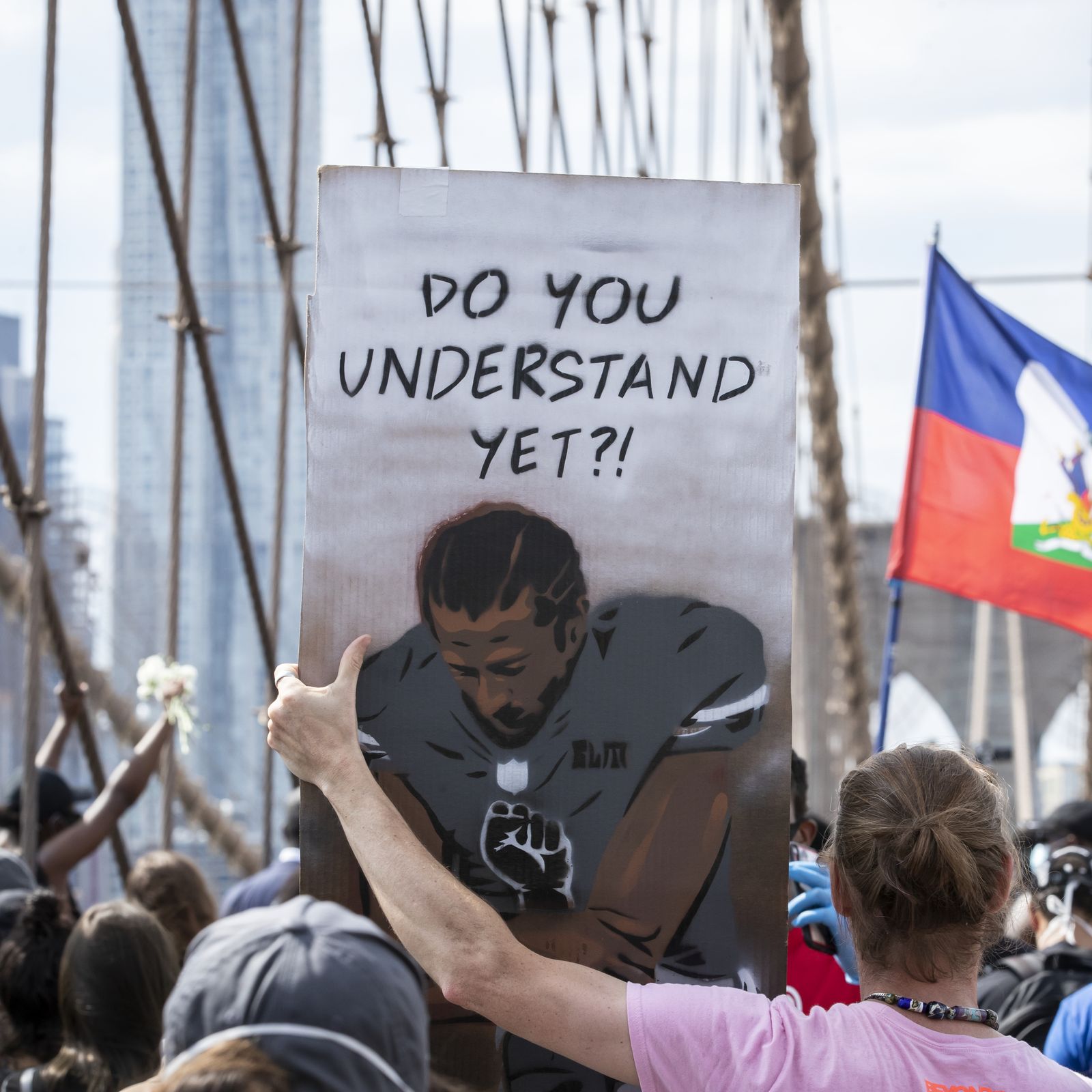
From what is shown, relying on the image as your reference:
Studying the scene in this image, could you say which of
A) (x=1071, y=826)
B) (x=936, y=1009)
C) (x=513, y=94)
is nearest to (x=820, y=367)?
(x=513, y=94)

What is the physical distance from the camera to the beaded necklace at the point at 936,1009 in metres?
1.35

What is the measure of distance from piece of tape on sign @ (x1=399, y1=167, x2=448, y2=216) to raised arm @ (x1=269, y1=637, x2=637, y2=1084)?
0.52 meters

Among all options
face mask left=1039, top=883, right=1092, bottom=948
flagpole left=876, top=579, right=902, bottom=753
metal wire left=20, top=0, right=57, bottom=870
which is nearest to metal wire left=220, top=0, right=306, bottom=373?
metal wire left=20, top=0, right=57, bottom=870

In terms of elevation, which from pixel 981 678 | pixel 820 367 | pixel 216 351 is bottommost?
pixel 981 678

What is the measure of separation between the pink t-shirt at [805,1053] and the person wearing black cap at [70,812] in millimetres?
2183

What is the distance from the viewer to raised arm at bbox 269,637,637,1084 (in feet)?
4.39

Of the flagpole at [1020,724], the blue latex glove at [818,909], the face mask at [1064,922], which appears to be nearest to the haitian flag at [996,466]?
the face mask at [1064,922]

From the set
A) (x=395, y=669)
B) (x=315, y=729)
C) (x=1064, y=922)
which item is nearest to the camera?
(x=315, y=729)

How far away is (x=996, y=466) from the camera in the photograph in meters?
4.50

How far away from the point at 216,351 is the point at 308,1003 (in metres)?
54.8

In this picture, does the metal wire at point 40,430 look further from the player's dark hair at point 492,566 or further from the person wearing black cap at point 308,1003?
the person wearing black cap at point 308,1003

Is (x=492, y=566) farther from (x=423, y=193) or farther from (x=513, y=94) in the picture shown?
(x=513, y=94)

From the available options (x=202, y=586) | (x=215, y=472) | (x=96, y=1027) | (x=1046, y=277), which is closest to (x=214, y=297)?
(x=215, y=472)

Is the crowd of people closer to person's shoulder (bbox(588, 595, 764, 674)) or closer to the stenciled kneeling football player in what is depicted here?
the stenciled kneeling football player
